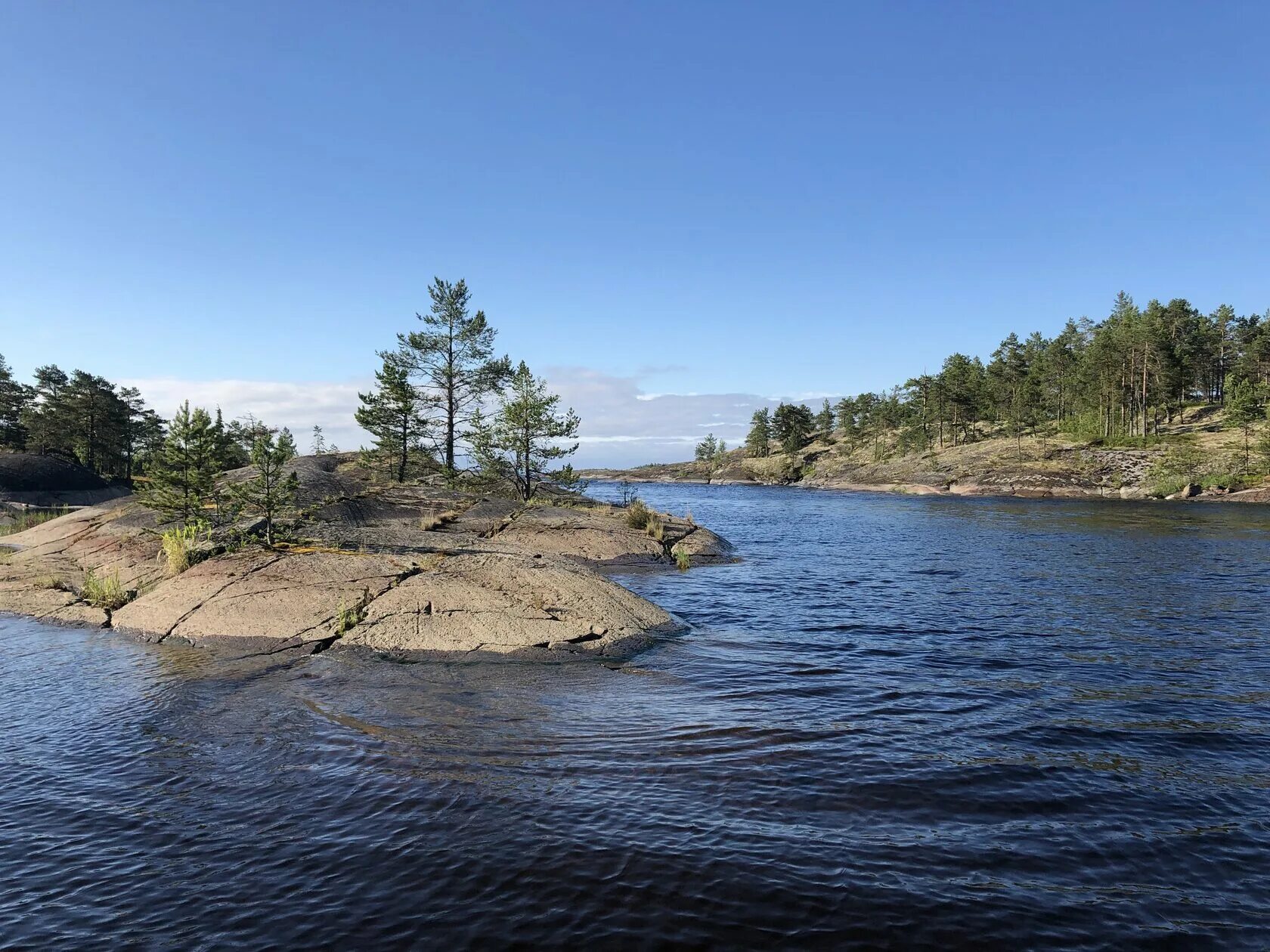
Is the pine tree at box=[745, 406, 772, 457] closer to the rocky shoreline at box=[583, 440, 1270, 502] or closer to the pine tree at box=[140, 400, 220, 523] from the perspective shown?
the rocky shoreline at box=[583, 440, 1270, 502]

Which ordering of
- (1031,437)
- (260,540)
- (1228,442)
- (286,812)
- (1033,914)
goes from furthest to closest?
(1031,437) → (1228,442) → (260,540) → (286,812) → (1033,914)

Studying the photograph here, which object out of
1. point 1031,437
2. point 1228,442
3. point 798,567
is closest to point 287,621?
point 798,567

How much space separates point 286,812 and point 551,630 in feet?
24.0

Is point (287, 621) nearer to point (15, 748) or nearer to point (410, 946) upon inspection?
point (15, 748)

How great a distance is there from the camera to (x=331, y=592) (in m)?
15.4

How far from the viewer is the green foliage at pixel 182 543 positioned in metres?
17.0

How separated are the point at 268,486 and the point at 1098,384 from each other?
113 meters

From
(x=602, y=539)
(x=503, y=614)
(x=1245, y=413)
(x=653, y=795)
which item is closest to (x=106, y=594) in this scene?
(x=503, y=614)

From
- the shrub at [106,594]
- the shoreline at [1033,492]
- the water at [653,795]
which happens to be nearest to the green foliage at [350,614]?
the water at [653,795]

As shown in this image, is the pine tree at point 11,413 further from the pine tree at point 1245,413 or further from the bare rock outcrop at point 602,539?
the pine tree at point 1245,413

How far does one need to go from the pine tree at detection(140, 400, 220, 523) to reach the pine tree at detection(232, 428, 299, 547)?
1.85 meters

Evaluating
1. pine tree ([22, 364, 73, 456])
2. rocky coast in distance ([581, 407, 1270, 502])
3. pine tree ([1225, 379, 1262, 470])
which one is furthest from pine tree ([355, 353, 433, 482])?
pine tree ([1225, 379, 1262, 470])

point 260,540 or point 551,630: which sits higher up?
point 260,540

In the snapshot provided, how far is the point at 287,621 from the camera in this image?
14.5m
